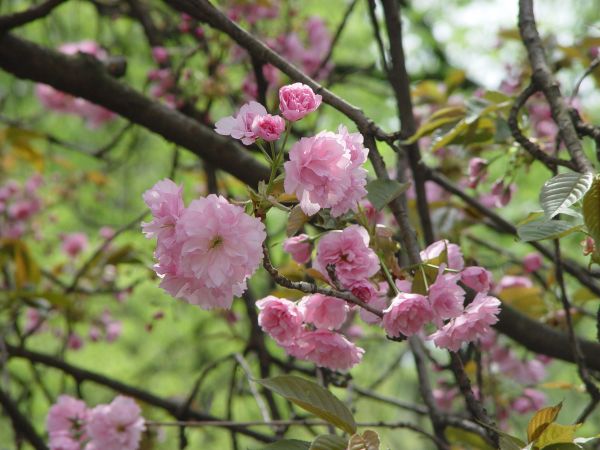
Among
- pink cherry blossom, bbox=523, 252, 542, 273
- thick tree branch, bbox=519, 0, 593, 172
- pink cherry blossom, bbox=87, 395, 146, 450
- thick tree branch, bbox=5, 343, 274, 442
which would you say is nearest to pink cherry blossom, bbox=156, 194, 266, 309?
thick tree branch, bbox=519, 0, 593, 172

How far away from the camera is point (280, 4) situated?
139 inches

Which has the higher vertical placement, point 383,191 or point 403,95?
point 403,95

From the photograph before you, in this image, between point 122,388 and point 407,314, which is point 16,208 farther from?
point 407,314

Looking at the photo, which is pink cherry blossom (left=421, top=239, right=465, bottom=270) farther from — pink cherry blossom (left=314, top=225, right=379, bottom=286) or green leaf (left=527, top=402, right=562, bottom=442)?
green leaf (left=527, top=402, right=562, bottom=442)

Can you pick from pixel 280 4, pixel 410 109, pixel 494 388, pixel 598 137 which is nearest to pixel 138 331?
pixel 280 4

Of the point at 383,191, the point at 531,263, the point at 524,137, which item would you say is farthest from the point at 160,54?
the point at 383,191

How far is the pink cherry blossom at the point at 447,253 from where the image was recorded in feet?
3.64

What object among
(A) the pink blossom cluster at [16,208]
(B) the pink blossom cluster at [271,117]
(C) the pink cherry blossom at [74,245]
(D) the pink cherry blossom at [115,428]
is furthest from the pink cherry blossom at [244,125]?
(C) the pink cherry blossom at [74,245]

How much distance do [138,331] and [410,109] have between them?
13.1 feet

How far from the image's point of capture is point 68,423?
72.7 inches

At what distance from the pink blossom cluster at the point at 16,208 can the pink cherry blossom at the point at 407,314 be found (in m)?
3.25

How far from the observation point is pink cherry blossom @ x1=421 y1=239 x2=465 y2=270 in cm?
111

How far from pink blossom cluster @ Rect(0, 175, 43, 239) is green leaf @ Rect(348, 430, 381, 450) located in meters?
3.26

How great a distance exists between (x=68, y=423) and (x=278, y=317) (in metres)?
1.01
